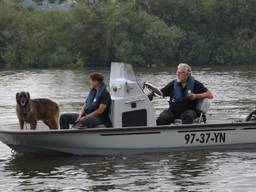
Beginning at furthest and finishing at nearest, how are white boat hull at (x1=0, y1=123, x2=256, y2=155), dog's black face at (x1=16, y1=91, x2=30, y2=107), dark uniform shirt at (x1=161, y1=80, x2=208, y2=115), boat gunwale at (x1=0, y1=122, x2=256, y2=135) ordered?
dark uniform shirt at (x1=161, y1=80, x2=208, y2=115) < dog's black face at (x1=16, y1=91, x2=30, y2=107) < white boat hull at (x1=0, y1=123, x2=256, y2=155) < boat gunwale at (x1=0, y1=122, x2=256, y2=135)

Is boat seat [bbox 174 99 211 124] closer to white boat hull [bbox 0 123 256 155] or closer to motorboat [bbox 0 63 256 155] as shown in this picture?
motorboat [bbox 0 63 256 155]

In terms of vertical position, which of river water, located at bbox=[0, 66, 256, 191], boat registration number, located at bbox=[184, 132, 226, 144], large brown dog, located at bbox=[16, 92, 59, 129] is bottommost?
river water, located at bbox=[0, 66, 256, 191]


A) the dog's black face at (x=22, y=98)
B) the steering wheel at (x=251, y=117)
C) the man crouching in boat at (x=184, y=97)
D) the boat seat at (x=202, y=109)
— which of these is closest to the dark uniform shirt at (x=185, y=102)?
the man crouching in boat at (x=184, y=97)

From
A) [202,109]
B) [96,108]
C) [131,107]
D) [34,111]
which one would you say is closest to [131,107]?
→ [131,107]

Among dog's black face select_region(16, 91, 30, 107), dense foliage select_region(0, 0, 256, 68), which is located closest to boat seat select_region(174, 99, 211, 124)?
dog's black face select_region(16, 91, 30, 107)

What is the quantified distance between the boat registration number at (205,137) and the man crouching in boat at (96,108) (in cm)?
142

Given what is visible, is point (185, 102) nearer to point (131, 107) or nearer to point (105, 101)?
point (131, 107)

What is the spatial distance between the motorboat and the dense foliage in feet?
154

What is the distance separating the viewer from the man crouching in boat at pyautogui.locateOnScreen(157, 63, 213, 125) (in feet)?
41.1

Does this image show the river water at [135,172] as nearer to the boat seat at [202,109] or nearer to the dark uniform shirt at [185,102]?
the boat seat at [202,109]

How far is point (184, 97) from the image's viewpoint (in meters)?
12.6

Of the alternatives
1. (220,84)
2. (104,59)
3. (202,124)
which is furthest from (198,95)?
(104,59)

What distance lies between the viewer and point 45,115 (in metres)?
12.7

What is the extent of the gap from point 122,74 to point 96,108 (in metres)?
0.76
